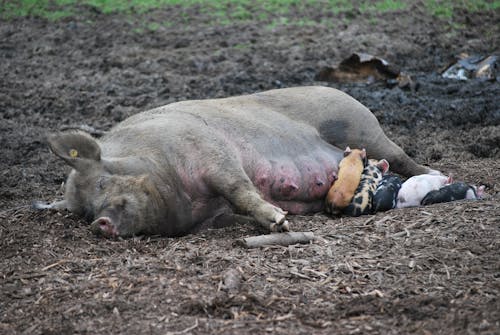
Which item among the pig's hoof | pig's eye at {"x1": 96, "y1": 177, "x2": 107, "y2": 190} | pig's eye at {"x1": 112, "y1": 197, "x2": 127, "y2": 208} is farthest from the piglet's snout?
the pig's hoof

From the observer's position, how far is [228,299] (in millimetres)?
4094

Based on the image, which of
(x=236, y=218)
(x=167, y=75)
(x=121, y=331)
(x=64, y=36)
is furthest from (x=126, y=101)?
(x=121, y=331)

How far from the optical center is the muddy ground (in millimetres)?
3947

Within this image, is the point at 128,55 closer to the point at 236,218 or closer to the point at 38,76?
the point at 38,76

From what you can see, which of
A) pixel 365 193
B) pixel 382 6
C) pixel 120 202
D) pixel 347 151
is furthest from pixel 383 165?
pixel 382 6

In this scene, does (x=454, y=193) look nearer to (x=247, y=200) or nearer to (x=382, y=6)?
(x=247, y=200)

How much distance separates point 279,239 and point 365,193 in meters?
1.28

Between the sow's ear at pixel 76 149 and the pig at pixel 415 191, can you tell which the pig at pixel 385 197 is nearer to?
the pig at pixel 415 191

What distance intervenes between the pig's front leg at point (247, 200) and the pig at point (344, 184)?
79cm

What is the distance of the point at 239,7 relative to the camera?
13719 mm

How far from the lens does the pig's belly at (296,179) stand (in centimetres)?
624

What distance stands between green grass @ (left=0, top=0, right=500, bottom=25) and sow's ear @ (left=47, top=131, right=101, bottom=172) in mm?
7883

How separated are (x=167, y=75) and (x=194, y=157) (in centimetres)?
508

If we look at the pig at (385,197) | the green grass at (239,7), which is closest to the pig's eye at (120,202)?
the pig at (385,197)
